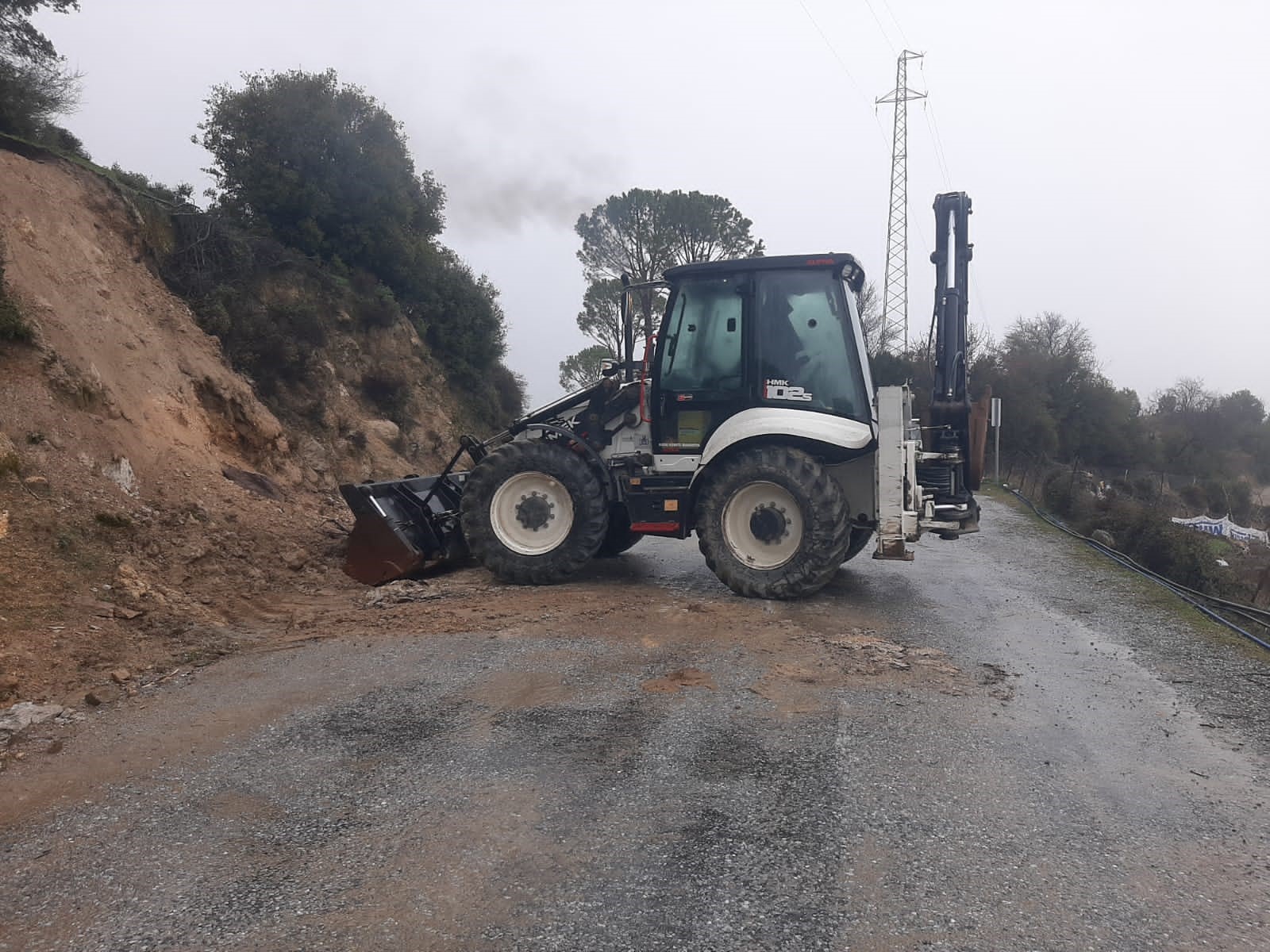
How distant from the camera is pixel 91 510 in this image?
7137 mm

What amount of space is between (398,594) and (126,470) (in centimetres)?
322

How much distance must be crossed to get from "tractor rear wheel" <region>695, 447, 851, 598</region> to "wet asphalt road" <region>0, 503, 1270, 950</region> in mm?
1570

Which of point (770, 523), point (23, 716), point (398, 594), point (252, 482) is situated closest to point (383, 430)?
point (252, 482)

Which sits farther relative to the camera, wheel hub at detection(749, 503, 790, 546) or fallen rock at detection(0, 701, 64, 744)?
wheel hub at detection(749, 503, 790, 546)

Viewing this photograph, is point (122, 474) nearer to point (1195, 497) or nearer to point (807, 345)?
point (807, 345)

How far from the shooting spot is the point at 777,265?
7.75m

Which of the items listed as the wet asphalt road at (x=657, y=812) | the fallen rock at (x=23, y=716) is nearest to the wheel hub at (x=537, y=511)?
the wet asphalt road at (x=657, y=812)

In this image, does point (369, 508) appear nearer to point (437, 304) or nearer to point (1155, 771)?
point (1155, 771)

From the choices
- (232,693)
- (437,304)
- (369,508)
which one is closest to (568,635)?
(232,693)

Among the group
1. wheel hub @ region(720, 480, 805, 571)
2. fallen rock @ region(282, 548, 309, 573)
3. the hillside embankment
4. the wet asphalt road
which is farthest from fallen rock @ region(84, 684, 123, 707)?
wheel hub @ region(720, 480, 805, 571)

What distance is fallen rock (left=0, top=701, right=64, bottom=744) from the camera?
4.40 m

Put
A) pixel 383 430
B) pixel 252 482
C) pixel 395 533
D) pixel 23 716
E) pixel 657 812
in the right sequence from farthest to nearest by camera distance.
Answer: pixel 383 430
pixel 252 482
pixel 395 533
pixel 23 716
pixel 657 812

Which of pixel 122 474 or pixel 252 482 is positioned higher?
pixel 122 474

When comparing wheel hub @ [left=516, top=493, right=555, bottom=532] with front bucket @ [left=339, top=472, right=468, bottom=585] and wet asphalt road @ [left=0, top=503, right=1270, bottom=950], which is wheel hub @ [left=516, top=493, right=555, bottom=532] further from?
wet asphalt road @ [left=0, top=503, right=1270, bottom=950]
